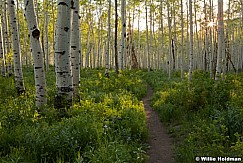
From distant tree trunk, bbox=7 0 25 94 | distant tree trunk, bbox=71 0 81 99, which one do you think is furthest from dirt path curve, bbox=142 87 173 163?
distant tree trunk, bbox=7 0 25 94

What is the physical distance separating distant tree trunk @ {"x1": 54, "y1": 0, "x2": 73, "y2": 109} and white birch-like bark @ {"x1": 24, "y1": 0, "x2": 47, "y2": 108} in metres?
0.69

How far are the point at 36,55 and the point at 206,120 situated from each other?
5020mm

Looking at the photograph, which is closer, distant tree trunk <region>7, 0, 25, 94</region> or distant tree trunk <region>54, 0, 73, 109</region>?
distant tree trunk <region>54, 0, 73, 109</region>

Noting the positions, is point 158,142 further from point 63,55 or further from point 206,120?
point 63,55

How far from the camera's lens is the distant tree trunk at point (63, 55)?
6.23 meters

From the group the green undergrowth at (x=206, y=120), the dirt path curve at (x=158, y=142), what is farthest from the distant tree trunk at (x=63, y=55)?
the green undergrowth at (x=206, y=120)

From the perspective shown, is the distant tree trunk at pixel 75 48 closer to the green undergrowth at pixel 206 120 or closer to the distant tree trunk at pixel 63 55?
the distant tree trunk at pixel 63 55

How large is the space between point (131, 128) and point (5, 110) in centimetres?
315

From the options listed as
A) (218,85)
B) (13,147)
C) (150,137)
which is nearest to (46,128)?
(13,147)

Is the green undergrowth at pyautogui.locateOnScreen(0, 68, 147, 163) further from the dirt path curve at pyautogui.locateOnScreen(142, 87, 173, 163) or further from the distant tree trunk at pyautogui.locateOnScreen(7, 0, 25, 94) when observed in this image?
the distant tree trunk at pyautogui.locateOnScreen(7, 0, 25, 94)

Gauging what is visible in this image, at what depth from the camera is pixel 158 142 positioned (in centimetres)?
637

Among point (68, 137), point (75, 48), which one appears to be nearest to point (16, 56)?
point (75, 48)

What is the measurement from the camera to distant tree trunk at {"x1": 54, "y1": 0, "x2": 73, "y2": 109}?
623 centimetres

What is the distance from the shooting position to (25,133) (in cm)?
482
